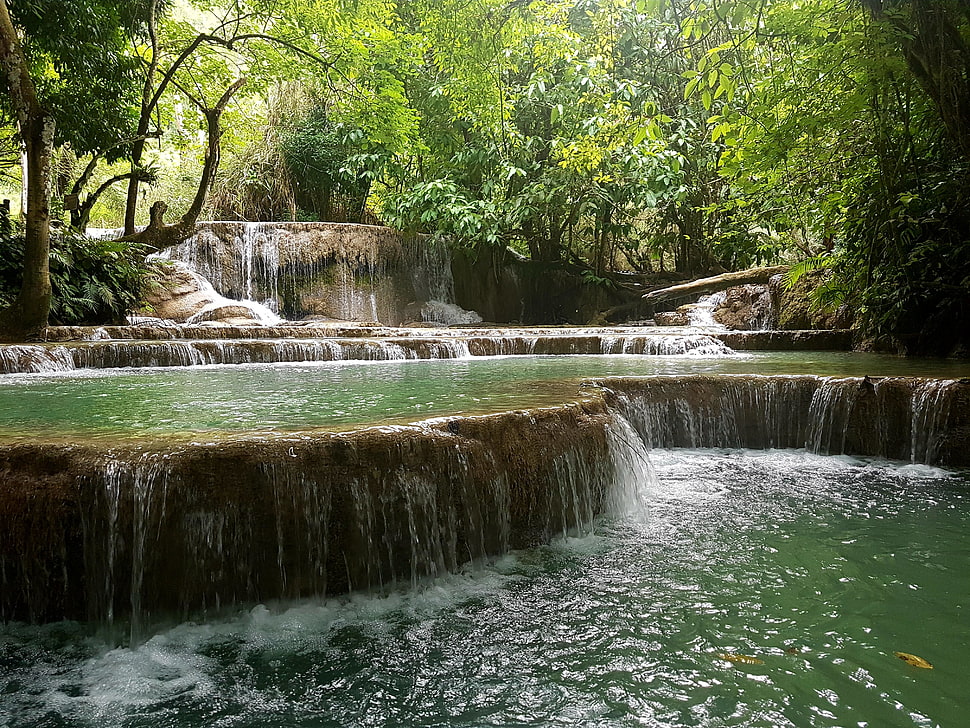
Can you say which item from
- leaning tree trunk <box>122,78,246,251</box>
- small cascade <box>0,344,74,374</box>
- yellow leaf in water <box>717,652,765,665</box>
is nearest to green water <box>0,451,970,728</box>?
yellow leaf in water <box>717,652,765,665</box>

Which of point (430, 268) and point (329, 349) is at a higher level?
point (430, 268)

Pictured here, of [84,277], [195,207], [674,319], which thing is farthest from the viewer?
[674,319]

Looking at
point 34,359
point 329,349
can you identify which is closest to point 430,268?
point 329,349

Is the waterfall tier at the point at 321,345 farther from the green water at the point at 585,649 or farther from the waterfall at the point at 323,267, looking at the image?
the waterfall at the point at 323,267

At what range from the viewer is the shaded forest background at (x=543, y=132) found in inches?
273

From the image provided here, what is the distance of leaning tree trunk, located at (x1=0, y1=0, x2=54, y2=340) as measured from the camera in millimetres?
7742

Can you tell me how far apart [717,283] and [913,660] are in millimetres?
11330

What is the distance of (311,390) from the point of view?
4.93 metres

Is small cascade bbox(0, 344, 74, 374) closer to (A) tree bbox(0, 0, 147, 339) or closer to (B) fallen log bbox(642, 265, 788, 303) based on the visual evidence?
(A) tree bbox(0, 0, 147, 339)

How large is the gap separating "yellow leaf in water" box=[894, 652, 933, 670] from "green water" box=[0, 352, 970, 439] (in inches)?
82.1

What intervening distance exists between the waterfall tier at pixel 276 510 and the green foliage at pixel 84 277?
25.3 feet

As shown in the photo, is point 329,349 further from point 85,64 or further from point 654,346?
point 85,64

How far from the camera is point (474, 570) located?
3.31m

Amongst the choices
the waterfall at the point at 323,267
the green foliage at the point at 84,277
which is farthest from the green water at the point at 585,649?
the waterfall at the point at 323,267
